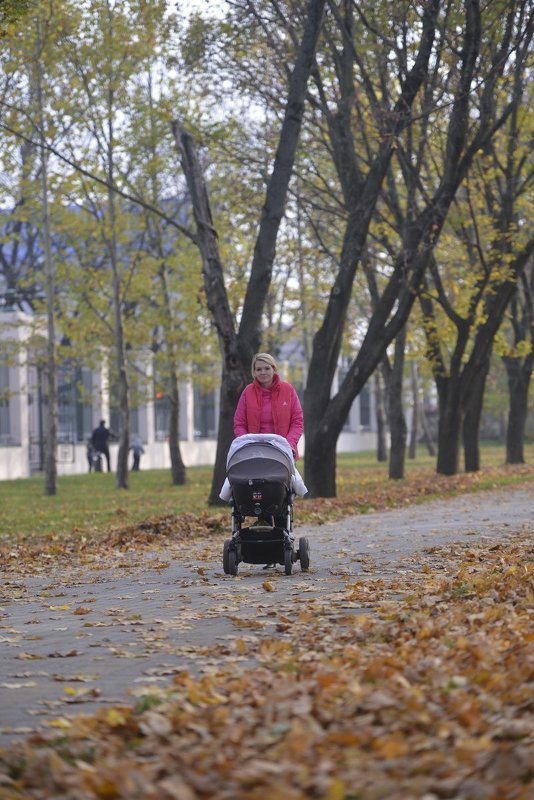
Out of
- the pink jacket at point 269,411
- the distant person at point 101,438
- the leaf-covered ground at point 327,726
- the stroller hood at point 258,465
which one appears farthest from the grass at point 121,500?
the leaf-covered ground at point 327,726

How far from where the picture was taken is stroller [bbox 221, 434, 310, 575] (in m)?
11.1

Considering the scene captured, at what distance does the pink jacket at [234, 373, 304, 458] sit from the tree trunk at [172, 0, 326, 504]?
31.9 ft

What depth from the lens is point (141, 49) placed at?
3156 centimetres

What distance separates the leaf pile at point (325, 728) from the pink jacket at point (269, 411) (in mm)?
4073

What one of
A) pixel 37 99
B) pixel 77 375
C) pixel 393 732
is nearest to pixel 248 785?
pixel 393 732

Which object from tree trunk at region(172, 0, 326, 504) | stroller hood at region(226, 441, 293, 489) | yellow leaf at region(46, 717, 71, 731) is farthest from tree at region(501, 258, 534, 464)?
yellow leaf at region(46, 717, 71, 731)

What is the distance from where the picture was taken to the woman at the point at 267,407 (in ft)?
39.1

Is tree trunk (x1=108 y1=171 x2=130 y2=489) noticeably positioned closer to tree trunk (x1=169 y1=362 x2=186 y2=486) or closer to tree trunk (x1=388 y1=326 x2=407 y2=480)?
tree trunk (x1=169 y1=362 x2=186 y2=486)

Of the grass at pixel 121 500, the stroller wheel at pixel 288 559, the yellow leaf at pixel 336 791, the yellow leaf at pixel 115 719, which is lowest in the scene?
the grass at pixel 121 500

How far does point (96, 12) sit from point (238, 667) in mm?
26324

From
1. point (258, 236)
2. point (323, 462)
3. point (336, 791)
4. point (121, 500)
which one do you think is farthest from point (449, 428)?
point (336, 791)

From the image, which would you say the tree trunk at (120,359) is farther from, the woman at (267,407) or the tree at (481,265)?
the woman at (267,407)

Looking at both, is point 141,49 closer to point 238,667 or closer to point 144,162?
point 144,162

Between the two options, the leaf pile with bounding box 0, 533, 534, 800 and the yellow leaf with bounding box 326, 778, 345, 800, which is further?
the leaf pile with bounding box 0, 533, 534, 800
